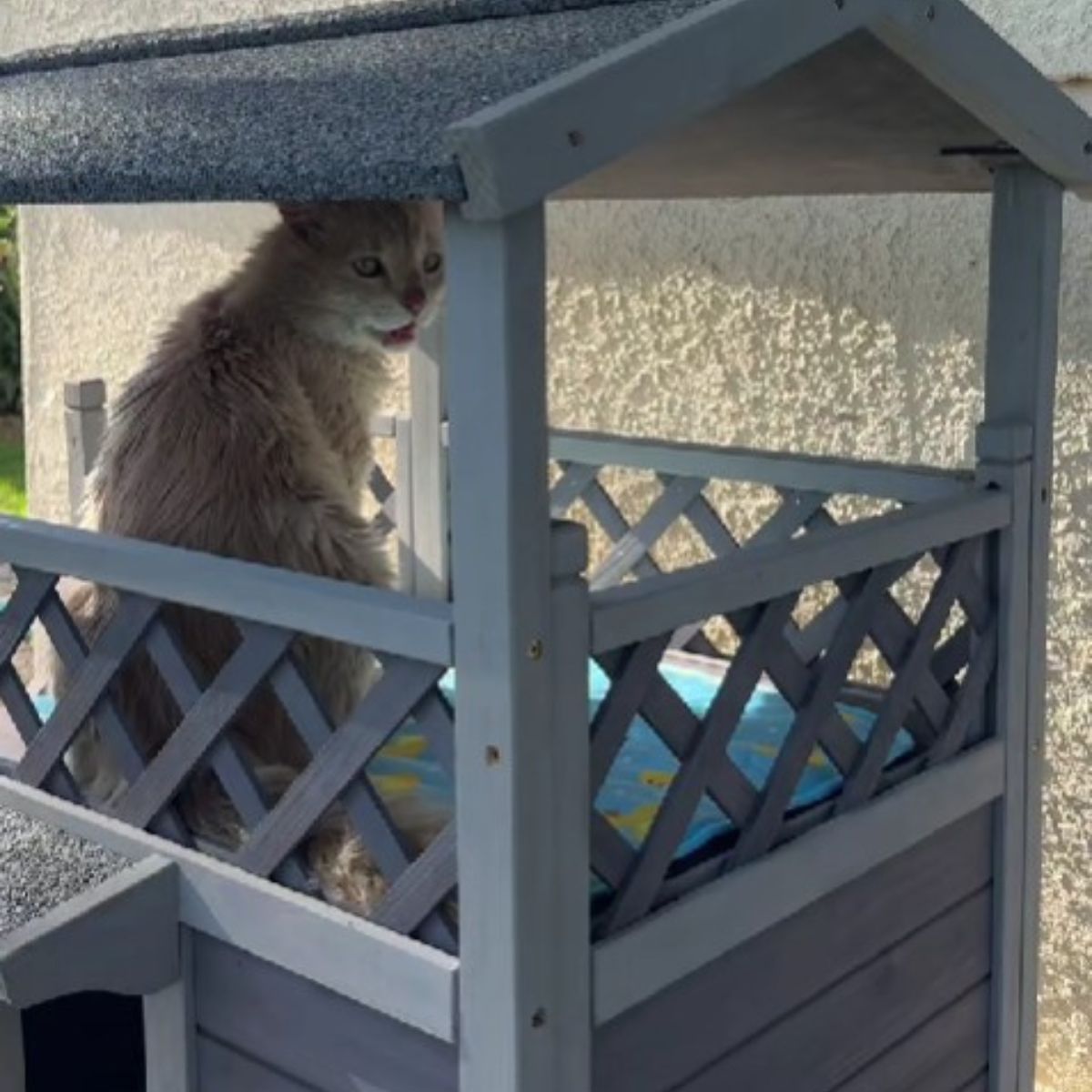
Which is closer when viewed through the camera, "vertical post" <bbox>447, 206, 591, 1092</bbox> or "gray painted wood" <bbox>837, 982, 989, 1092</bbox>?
"vertical post" <bbox>447, 206, 591, 1092</bbox>

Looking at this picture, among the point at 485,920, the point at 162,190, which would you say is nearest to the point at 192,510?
the point at 162,190

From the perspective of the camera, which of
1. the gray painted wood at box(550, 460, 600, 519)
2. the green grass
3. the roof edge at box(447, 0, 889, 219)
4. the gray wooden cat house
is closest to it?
the roof edge at box(447, 0, 889, 219)

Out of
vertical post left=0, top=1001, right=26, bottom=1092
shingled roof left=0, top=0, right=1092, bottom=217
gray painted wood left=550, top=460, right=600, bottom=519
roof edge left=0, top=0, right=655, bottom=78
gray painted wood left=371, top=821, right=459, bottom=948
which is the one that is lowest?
vertical post left=0, top=1001, right=26, bottom=1092

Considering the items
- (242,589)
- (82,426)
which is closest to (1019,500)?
(242,589)

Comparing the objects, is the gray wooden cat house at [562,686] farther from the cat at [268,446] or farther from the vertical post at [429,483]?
the vertical post at [429,483]

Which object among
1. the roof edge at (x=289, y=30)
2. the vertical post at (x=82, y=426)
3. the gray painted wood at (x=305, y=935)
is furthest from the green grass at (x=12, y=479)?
the gray painted wood at (x=305, y=935)

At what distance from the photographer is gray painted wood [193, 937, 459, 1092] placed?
1.38 m

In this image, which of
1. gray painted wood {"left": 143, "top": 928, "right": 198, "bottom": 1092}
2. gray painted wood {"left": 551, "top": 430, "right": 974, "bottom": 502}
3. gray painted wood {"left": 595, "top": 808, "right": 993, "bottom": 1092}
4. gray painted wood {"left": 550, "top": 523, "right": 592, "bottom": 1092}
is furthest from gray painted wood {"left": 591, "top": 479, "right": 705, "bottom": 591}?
gray painted wood {"left": 550, "top": 523, "right": 592, "bottom": 1092}

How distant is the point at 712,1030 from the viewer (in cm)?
151

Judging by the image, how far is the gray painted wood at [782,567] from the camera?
4.38ft

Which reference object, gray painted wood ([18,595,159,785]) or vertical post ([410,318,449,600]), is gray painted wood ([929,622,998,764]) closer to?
gray painted wood ([18,595,159,785])

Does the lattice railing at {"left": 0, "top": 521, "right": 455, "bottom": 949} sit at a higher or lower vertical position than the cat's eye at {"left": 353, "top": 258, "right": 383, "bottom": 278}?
lower

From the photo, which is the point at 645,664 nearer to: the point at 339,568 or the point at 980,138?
the point at 339,568

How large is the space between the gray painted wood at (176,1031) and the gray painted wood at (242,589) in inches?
13.4
